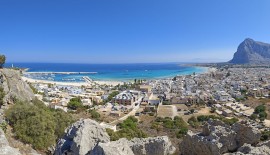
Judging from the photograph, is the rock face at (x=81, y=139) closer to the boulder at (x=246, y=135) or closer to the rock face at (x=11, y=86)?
the boulder at (x=246, y=135)

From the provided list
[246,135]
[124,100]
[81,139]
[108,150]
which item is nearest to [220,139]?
[246,135]

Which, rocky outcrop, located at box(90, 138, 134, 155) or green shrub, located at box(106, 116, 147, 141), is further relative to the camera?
green shrub, located at box(106, 116, 147, 141)

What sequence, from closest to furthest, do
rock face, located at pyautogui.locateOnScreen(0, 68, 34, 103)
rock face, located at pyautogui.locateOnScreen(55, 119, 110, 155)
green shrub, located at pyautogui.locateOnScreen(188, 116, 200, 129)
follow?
rock face, located at pyautogui.locateOnScreen(55, 119, 110, 155) → rock face, located at pyautogui.locateOnScreen(0, 68, 34, 103) → green shrub, located at pyautogui.locateOnScreen(188, 116, 200, 129)

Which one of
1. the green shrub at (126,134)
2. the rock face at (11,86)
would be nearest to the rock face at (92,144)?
the green shrub at (126,134)

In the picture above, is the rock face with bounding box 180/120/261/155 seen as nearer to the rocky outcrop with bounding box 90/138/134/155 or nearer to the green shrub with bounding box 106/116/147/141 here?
the rocky outcrop with bounding box 90/138/134/155

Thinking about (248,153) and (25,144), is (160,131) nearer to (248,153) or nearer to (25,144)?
(25,144)

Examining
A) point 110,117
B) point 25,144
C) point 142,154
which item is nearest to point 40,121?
point 25,144

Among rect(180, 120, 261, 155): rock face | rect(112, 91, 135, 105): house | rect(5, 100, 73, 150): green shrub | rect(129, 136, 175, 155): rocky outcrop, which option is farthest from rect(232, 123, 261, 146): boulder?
rect(112, 91, 135, 105): house
